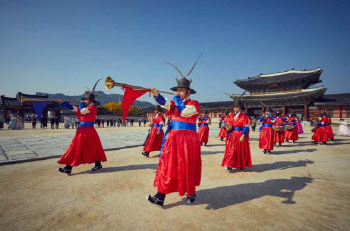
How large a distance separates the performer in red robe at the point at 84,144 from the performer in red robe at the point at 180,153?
7.85 feet

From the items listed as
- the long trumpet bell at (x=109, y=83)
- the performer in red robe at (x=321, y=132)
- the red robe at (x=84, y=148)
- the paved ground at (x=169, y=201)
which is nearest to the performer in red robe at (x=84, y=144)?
the red robe at (x=84, y=148)

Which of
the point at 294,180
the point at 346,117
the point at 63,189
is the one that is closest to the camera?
the point at 63,189

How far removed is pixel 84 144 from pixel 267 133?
22.9 feet

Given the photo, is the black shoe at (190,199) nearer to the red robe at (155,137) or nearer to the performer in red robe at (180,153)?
the performer in red robe at (180,153)

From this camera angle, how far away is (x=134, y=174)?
4375mm

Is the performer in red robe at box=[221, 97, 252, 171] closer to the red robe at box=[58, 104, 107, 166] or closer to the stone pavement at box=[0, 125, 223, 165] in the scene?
the red robe at box=[58, 104, 107, 166]

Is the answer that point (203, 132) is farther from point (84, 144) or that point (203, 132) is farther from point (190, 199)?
point (190, 199)

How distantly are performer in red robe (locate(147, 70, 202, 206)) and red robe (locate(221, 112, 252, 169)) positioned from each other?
2.17 m

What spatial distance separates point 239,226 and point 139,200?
5.16 feet

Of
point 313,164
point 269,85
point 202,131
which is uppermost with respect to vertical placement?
point 269,85

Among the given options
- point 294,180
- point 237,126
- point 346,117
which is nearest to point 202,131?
point 237,126

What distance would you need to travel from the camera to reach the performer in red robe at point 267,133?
7.47 meters

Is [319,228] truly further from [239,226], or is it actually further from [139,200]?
[139,200]

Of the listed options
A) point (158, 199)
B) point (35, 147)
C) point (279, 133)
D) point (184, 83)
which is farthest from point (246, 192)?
point (35, 147)
